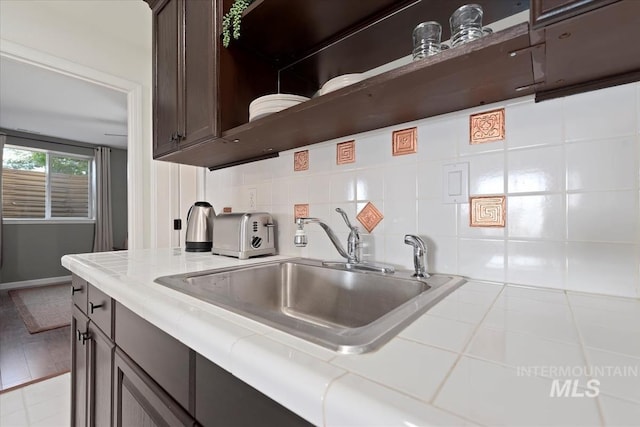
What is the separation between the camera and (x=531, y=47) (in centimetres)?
52

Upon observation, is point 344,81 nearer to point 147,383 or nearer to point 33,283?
point 147,383

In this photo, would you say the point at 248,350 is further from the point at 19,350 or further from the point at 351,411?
the point at 19,350

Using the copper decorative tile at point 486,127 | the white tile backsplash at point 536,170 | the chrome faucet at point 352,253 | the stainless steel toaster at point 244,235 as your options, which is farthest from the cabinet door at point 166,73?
the white tile backsplash at point 536,170

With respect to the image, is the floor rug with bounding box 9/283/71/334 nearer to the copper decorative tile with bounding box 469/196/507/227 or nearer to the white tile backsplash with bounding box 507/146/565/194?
the copper decorative tile with bounding box 469/196/507/227

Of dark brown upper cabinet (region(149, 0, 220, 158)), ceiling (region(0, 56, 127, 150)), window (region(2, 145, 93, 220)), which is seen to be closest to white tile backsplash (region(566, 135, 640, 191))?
dark brown upper cabinet (region(149, 0, 220, 158))

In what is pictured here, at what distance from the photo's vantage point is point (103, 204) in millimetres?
4766

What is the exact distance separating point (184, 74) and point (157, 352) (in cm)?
111

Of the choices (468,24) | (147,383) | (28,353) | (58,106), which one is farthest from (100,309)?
(58,106)

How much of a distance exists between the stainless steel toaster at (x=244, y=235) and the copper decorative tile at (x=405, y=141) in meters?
0.63

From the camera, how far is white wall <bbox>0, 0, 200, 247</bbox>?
1616mm

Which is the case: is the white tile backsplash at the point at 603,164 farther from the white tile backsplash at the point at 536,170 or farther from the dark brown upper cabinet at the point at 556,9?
the dark brown upper cabinet at the point at 556,9

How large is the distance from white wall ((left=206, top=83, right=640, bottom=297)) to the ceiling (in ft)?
7.04

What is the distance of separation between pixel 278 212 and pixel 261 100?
516 mm

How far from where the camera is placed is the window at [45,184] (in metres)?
4.05
